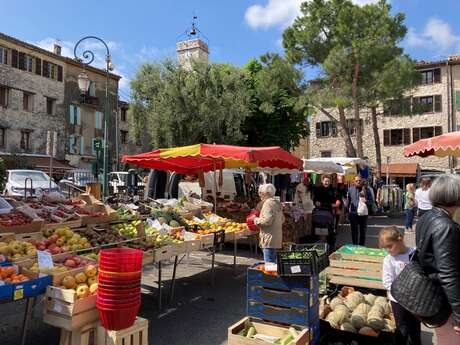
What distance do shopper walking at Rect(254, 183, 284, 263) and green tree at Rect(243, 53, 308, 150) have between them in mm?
16114

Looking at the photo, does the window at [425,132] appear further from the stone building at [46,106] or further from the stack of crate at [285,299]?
the stack of crate at [285,299]

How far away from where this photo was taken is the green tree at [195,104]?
20953 millimetres

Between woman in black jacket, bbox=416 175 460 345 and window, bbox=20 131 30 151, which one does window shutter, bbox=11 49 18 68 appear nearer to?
window, bbox=20 131 30 151

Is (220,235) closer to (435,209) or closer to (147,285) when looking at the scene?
(147,285)

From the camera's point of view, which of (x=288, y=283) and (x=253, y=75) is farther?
(x=253, y=75)

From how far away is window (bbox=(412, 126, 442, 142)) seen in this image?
32950mm

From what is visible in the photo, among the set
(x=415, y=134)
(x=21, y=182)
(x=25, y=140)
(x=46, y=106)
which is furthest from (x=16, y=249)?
(x=415, y=134)

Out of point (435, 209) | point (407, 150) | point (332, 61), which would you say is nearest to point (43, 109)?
point (332, 61)

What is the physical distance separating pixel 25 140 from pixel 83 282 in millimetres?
29982

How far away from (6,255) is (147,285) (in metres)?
2.66

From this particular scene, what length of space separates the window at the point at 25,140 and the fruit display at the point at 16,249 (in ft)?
94.0

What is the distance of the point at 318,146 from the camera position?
38156mm

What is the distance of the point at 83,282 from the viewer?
371cm

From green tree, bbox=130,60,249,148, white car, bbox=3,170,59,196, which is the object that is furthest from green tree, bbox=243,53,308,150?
white car, bbox=3,170,59,196
